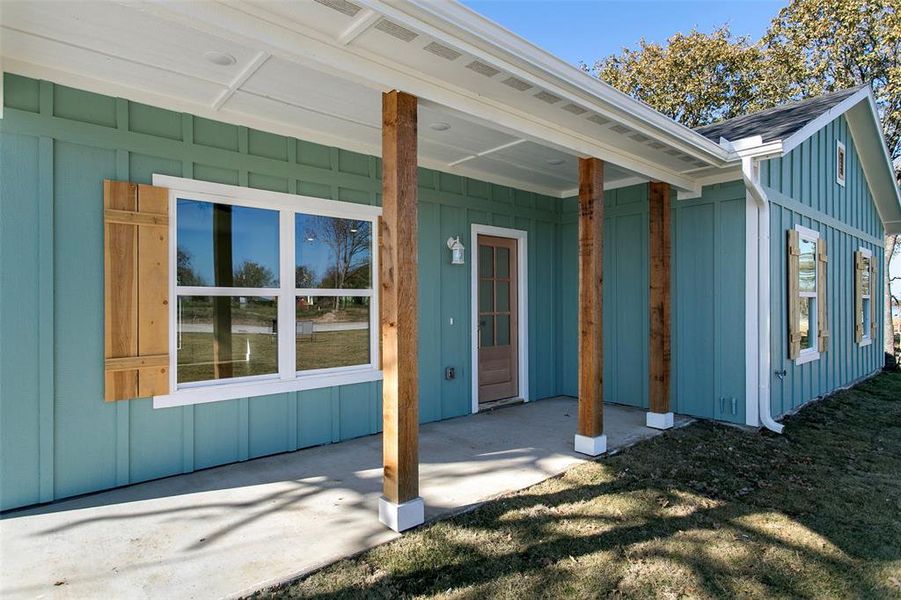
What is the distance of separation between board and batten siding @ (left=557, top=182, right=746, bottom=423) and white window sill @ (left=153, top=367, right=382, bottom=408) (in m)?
3.07

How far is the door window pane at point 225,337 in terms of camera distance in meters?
3.54

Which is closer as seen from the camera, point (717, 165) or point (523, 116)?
point (523, 116)

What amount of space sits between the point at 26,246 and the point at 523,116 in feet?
10.6

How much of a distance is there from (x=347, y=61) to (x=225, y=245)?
6.39 feet

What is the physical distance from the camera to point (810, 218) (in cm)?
605

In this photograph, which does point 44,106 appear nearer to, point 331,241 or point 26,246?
point 26,246

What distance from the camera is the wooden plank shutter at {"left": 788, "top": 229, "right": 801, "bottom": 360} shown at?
5.34m

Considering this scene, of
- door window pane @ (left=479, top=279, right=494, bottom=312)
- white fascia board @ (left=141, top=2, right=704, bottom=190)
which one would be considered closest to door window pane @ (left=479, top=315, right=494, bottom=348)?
door window pane @ (left=479, top=279, right=494, bottom=312)

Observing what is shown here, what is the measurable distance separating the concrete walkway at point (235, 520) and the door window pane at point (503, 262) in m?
2.27

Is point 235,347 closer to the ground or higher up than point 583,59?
closer to the ground

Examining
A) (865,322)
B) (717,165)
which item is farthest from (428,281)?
(865,322)

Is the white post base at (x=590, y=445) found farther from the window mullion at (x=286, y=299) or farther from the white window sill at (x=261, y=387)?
the window mullion at (x=286, y=299)

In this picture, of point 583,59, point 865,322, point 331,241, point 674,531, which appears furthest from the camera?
point 583,59

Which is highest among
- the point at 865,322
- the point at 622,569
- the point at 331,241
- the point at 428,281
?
the point at 331,241
